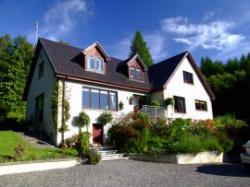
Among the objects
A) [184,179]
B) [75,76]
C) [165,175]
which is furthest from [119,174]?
[75,76]

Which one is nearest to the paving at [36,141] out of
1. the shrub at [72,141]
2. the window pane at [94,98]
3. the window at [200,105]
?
the shrub at [72,141]

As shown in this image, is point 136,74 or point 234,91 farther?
point 234,91

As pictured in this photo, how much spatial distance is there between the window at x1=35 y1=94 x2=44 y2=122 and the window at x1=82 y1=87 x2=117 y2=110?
Result: 158 inches

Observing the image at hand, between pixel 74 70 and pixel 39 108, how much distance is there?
15.9ft

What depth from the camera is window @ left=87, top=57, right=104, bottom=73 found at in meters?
22.1

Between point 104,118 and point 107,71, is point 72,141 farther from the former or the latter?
point 107,71

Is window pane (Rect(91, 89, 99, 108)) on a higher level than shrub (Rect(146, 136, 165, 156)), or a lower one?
higher

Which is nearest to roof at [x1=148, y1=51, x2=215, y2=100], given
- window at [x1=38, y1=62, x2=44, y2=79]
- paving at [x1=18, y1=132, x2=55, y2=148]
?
window at [x1=38, y1=62, x2=44, y2=79]

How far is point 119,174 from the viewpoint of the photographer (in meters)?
11.1

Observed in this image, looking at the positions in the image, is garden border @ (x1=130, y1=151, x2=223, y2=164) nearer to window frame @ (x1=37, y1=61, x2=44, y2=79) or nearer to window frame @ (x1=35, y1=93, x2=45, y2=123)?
window frame @ (x1=35, y1=93, x2=45, y2=123)

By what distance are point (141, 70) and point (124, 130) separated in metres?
10.0

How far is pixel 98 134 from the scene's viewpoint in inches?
812

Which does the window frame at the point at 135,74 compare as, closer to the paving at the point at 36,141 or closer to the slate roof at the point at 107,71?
the slate roof at the point at 107,71

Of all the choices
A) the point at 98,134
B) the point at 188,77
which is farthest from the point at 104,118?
the point at 188,77
